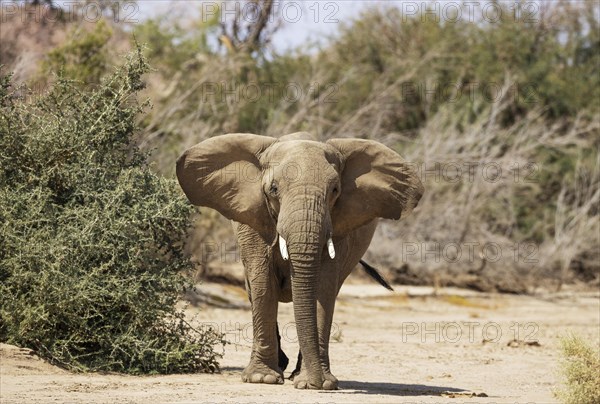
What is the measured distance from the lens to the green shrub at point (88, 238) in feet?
34.8

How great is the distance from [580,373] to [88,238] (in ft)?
15.2

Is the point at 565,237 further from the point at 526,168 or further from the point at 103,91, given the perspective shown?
the point at 103,91

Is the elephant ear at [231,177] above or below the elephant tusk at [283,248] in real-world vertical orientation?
above

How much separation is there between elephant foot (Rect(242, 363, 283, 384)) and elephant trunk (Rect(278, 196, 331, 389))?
73cm

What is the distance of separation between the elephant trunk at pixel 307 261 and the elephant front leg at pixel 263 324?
0.72m

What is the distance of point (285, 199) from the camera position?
9.28 meters

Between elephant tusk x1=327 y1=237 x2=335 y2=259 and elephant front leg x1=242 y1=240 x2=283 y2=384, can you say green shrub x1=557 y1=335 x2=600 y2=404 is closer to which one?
elephant tusk x1=327 y1=237 x2=335 y2=259

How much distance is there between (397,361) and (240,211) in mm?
4137

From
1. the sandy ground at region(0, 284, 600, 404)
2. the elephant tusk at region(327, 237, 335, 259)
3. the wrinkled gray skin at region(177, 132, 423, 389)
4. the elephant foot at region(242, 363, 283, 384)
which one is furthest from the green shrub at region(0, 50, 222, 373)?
the elephant tusk at region(327, 237, 335, 259)

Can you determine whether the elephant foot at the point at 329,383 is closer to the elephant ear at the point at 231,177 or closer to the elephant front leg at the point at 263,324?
the elephant front leg at the point at 263,324

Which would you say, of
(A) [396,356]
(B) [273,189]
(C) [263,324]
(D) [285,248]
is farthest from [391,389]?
(A) [396,356]

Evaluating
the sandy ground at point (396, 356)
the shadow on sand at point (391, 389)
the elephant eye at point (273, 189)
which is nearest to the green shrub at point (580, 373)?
the sandy ground at point (396, 356)

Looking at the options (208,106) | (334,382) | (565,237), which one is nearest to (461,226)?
(565,237)

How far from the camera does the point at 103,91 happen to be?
1176 cm
